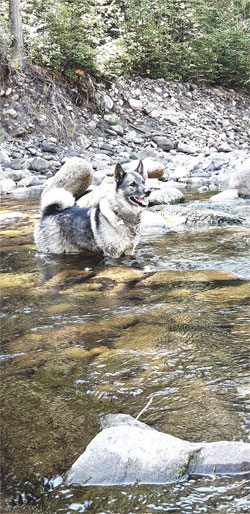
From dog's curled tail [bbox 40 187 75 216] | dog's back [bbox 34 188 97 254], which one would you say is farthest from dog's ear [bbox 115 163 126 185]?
dog's curled tail [bbox 40 187 75 216]

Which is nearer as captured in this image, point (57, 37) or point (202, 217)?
point (202, 217)

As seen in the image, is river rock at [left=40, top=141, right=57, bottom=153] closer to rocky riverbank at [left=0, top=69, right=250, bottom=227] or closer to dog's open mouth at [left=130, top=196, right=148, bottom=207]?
rocky riverbank at [left=0, top=69, right=250, bottom=227]

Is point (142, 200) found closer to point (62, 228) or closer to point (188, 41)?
point (62, 228)

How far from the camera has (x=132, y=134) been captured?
17.7 metres

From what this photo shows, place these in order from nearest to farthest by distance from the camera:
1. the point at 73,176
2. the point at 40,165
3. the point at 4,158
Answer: the point at 73,176 → the point at 40,165 → the point at 4,158

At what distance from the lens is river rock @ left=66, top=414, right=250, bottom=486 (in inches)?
72.0

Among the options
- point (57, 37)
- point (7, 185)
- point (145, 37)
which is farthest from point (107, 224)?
point (145, 37)

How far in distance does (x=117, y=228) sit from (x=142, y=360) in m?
3.07

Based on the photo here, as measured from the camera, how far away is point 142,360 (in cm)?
285

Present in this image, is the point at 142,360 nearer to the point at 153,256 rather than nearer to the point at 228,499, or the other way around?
the point at 228,499

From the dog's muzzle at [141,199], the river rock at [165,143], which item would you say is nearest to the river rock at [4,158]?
the river rock at [165,143]

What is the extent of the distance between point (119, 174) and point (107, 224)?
22.7 inches

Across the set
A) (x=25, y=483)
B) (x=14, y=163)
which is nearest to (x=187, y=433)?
(x=25, y=483)

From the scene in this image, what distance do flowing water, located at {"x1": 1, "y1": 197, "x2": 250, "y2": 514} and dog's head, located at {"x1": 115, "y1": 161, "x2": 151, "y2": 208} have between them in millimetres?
912
